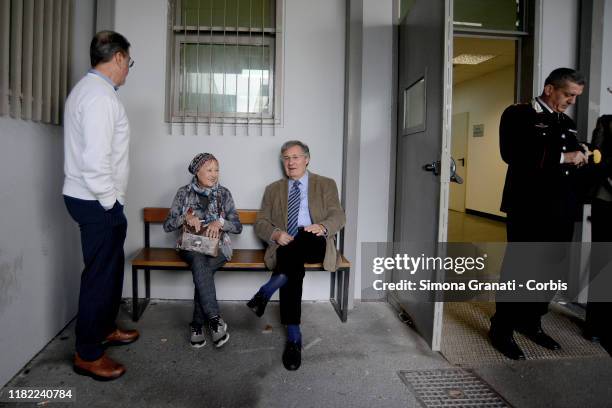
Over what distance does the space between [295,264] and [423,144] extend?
1.17 m

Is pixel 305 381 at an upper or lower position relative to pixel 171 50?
lower

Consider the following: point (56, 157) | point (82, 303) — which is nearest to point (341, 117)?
point (56, 157)

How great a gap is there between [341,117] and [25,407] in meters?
2.79

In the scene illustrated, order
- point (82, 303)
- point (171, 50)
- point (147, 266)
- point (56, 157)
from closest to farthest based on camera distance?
1. point (82, 303)
2. point (56, 157)
3. point (147, 266)
4. point (171, 50)

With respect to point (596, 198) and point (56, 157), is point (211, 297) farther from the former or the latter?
point (596, 198)

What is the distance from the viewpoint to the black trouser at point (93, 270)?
2309mm

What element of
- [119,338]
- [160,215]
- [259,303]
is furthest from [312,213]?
[119,338]

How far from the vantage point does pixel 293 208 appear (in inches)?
124

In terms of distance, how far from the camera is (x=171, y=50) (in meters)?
3.50

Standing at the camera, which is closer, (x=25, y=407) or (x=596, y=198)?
(x=25, y=407)

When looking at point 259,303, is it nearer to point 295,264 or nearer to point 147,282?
point 295,264

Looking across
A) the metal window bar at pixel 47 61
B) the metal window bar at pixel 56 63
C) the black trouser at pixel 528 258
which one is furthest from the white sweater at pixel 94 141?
the black trouser at pixel 528 258

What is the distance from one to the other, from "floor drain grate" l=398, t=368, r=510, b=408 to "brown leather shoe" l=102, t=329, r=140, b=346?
1695 mm

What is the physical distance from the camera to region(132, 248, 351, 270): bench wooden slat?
306cm
